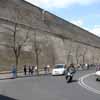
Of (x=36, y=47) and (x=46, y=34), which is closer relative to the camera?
(x=36, y=47)

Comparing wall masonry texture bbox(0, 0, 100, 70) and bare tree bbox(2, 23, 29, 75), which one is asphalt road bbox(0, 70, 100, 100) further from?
wall masonry texture bbox(0, 0, 100, 70)

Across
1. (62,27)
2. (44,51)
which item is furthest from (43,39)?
(62,27)

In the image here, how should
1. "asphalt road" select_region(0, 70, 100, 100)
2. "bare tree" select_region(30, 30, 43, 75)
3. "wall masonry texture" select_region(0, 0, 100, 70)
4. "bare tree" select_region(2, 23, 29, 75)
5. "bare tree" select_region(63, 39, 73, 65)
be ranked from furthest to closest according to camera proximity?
"bare tree" select_region(63, 39, 73, 65), "bare tree" select_region(30, 30, 43, 75), "wall masonry texture" select_region(0, 0, 100, 70), "bare tree" select_region(2, 23, 29, 75), "asphalt road" select_region(0, 70, 100, 100)

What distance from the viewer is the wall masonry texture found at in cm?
4819

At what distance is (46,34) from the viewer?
59.6 m

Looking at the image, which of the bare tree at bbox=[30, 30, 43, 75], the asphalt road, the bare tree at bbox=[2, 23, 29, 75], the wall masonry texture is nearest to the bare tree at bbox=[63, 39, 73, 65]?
the wall masonry texture

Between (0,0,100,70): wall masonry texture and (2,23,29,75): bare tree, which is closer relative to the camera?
(2,23,29,75): bare tree

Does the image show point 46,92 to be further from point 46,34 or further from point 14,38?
point 46,34

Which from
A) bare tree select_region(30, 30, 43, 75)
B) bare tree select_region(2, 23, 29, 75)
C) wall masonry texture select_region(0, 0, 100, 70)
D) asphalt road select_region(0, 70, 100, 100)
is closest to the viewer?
asphalt road select_region(0, 70, 100, 100)

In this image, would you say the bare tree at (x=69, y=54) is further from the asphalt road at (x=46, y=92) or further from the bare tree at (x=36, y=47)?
the asphalt road at (x=46, y=92)

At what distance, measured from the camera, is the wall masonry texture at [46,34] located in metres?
48.2

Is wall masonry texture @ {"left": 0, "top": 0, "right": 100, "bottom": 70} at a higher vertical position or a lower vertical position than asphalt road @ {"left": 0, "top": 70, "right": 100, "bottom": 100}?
higher

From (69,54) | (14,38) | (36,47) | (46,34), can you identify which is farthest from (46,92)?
(69,54)

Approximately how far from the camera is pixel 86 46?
274ft
